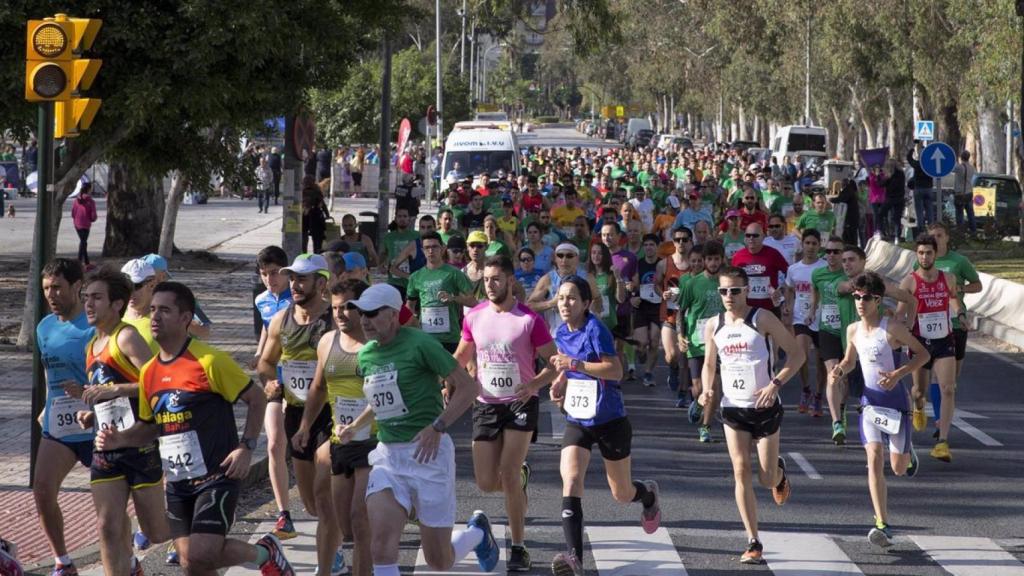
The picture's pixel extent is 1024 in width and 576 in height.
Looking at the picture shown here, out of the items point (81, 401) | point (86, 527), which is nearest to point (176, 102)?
point (86, 527)

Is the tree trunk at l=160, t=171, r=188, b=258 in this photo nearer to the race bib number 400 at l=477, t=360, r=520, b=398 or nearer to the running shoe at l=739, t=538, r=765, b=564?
the race bib number 400 at l=477, t=360, r=520, b=398

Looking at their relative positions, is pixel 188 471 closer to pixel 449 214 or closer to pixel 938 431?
pixel 938 431

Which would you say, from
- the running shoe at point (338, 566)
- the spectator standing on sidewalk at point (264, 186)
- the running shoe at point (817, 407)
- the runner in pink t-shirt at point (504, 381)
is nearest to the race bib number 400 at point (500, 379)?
the runner in pink t-shirt at point (504, 381)

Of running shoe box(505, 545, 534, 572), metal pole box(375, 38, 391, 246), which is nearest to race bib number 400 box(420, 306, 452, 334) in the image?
running shoe box(505, 545, 534, 572)

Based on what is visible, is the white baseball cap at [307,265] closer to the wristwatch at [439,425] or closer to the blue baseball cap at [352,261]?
the wristwatch at [439,425]

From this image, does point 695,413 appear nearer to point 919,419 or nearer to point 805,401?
point 805,401

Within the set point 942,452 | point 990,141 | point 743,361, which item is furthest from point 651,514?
point 990,141

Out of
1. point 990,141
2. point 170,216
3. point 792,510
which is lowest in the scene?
point 792,510

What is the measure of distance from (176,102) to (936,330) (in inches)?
304

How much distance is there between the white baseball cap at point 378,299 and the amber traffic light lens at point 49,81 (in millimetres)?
3872

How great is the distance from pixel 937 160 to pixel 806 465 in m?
15.0

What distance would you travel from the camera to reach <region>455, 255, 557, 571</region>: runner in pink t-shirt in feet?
29.5

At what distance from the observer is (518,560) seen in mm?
8703

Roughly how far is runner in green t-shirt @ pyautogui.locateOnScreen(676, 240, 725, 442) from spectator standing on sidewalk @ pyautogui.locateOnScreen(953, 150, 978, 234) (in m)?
21.5
